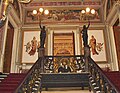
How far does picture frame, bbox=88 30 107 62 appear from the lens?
11500mm

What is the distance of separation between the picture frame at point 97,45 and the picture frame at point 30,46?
10.2ft

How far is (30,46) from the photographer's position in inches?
467

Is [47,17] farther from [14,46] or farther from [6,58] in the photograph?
[6,58]

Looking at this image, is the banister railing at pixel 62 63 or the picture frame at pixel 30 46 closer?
the banister railing at pixel 62 63

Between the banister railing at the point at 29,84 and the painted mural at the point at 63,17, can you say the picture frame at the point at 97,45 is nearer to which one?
the painted mural at the point at 63,17

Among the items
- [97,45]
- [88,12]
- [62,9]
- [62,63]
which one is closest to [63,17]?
[62,9]

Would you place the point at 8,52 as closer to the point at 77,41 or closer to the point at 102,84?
the point at 77,41

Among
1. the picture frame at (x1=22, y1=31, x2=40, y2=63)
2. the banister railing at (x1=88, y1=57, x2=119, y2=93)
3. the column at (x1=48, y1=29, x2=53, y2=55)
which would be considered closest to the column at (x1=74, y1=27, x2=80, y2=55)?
the column at (x1=48, y1=29, x2=53, y2=55)

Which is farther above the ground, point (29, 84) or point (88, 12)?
point (88, 12)

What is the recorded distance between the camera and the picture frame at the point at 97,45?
1150cm

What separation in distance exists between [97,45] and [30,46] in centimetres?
385

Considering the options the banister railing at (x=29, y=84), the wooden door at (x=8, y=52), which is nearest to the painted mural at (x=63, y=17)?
the wooden door at (x=8, y=52)

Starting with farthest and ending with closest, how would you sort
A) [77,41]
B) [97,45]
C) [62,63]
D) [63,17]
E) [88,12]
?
[63,17] → [77,41] → [97,45] → [88,12] → [62,63]

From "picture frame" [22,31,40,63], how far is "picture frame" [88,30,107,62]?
3112 millimetres
